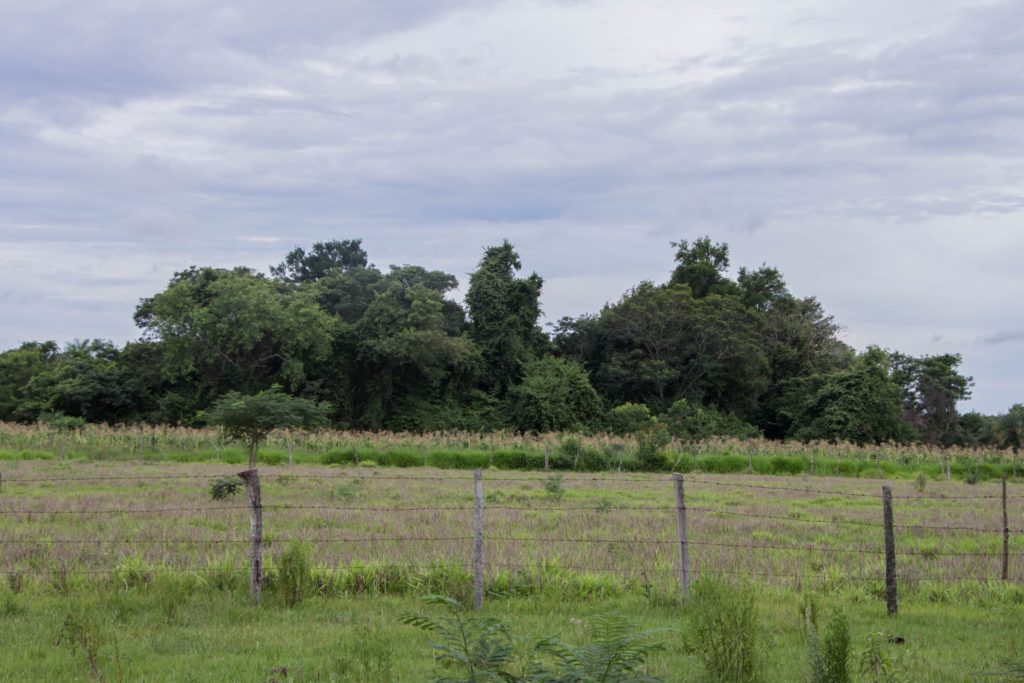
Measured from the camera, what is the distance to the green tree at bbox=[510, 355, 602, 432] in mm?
48000

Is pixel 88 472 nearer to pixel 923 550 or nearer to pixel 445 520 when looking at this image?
pixel 445 520

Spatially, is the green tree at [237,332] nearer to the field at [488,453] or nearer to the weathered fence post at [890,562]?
the field at [488,453]

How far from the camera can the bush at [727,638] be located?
7098 millimetres

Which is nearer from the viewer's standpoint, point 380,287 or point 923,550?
point 923,550

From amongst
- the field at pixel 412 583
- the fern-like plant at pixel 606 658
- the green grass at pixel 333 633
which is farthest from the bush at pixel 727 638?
the fern-like plant at pixel 606 658

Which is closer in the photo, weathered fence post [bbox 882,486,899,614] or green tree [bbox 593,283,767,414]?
weathered fence post [bbox 882,486,899,614]

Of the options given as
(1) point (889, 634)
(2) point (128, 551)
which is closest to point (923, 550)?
(1) point (889, 634)

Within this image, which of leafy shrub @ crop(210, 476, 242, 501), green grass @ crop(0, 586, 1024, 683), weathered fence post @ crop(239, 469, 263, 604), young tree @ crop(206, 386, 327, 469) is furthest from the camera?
young tree @ crop(206, 386, 327, 469)

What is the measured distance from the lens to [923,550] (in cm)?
1427

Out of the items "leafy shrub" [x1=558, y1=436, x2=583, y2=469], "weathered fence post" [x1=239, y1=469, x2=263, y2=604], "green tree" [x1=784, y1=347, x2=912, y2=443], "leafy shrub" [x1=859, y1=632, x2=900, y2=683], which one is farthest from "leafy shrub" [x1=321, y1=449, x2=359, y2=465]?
"leafy shrub" [x1=859, y1=632, x2=900, y2=683]

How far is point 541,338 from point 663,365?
23.8ft

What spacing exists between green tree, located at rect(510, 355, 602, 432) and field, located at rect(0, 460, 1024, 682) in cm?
2876

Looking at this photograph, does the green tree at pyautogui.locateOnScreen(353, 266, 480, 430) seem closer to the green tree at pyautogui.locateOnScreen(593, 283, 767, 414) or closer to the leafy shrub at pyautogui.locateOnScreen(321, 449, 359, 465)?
the green tree at pyautogui.locateOnScreen(593, 283, 767, 414)

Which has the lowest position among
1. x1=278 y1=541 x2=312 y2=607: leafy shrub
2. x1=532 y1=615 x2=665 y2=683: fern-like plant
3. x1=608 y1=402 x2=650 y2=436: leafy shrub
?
x1=278 y1=541 x2=312 y2=607: leafy shrub
